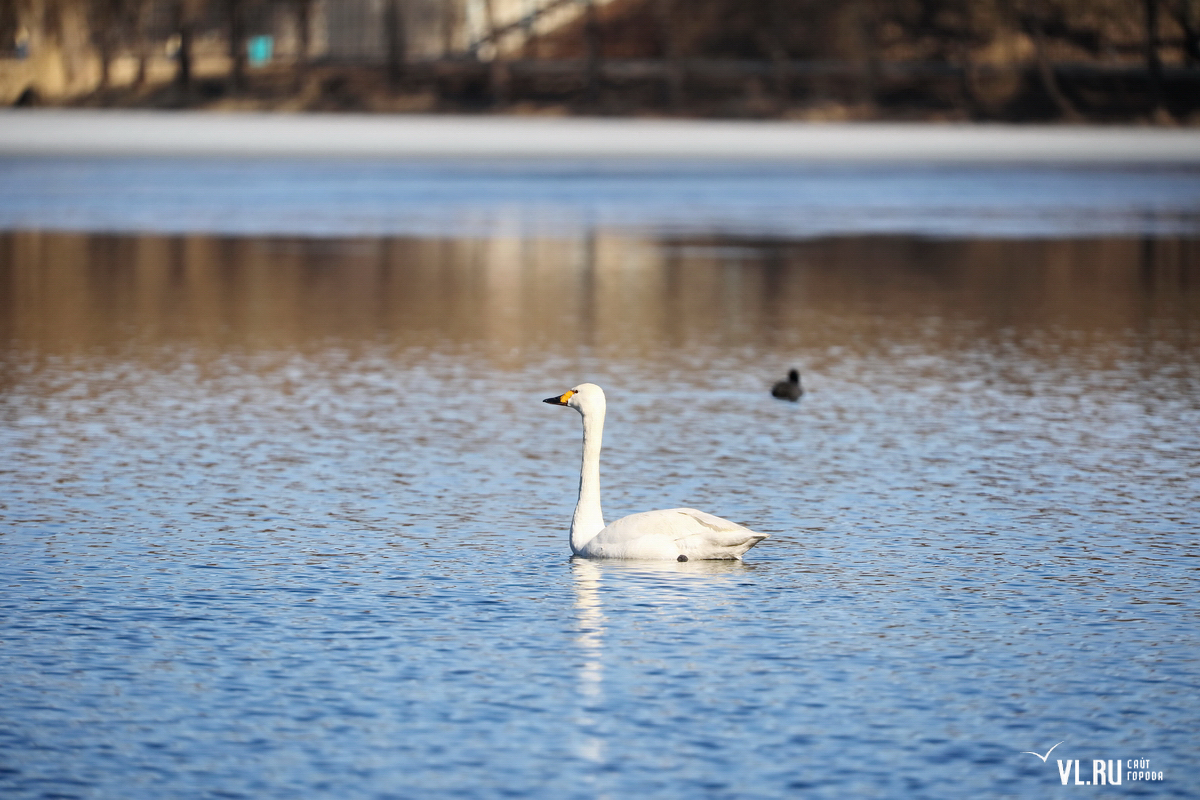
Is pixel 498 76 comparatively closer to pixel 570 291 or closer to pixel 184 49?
pixel 184 49

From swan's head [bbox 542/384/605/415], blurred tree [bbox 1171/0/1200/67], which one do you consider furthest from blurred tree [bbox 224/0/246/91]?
swan's head [bbox 542/384/605/415]

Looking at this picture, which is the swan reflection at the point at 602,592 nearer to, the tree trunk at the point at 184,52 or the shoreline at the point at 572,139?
the shoreline at the point at 572,139

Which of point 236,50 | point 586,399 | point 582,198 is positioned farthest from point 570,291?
point 236,50

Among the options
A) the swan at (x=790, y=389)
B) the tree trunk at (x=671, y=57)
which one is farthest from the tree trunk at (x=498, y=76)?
the swan at (x=790, y=389)

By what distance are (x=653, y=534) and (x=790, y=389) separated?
5.60 metres

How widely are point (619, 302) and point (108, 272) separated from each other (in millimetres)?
6634

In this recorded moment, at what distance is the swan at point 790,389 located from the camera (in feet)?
49.7

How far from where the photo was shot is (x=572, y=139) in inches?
2490

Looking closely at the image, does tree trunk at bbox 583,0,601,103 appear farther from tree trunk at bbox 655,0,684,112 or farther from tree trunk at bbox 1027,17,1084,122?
tree trunk at bbox 1027,17,1084,122

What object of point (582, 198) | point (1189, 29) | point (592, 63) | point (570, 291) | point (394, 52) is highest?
point (1189, 29)

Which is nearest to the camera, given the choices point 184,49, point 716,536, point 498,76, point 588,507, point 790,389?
point 716,536

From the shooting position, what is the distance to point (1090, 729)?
7.35 m

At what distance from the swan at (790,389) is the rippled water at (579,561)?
117 mm

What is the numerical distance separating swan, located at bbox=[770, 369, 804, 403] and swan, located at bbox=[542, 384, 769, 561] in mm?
5318
